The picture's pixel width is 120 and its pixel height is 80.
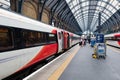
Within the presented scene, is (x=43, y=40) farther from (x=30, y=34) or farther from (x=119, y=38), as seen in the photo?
(x=119, y=38)

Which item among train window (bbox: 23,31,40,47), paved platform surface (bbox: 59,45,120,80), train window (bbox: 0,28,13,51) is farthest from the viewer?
train window (bbox: 23,31,40,47)

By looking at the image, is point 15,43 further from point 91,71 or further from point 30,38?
point 91,71

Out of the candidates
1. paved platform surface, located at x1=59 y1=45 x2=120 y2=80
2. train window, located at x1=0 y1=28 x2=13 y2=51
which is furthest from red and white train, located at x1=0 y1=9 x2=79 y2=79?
paved platform surface, located at x1=59 y1=45 x2=120 y2=80

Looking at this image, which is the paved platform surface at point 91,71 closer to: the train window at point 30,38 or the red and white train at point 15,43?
the red and white train at point 15,43

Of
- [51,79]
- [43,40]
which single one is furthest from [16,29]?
[43,40]

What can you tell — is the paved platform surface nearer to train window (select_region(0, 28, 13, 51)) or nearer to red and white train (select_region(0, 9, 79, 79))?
red and white train (select_region(0, 9, 79, 79))

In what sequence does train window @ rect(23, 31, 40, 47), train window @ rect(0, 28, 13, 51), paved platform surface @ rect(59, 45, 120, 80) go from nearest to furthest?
train window @ rect(0, 28, 13, 51), paved platform surface @ rect(59, 45, 120, 80), train window @ rect(23, 31, 40, 47)

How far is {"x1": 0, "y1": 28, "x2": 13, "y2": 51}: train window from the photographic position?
23.1ft

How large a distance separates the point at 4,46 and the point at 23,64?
6.12ft

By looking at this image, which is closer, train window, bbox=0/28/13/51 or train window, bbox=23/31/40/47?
train window, bbox=0/28/13/51

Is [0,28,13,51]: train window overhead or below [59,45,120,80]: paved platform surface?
overhead

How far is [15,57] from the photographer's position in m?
7.98

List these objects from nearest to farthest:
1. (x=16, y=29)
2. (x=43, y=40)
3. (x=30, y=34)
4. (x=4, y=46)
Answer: (x=4, y=46), (x=16, y=29), (x=30, y=34), (x=43, y=40)

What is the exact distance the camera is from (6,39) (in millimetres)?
7477
